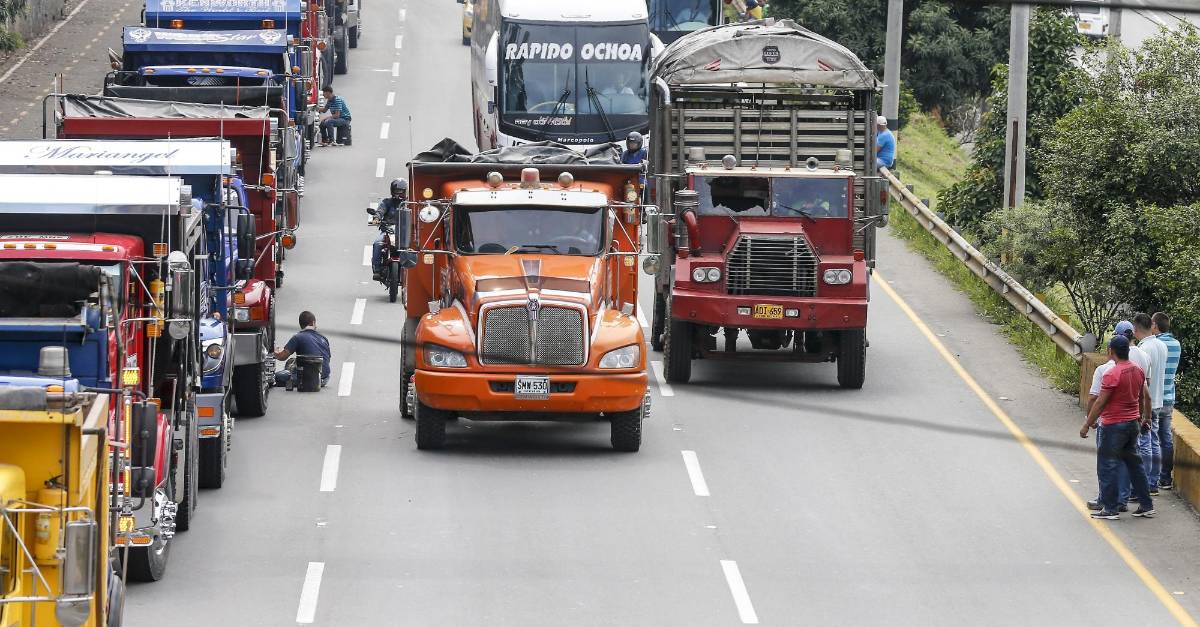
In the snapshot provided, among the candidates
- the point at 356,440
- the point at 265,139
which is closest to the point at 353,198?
the point at 265,139

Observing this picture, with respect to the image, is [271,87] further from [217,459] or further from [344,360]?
[217,459]

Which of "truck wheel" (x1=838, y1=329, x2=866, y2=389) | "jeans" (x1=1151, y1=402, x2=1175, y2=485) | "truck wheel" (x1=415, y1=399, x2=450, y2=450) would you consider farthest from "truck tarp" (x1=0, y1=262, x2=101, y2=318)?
"truck wheel" (x1=838, y1=329, x2=866, y2=389)

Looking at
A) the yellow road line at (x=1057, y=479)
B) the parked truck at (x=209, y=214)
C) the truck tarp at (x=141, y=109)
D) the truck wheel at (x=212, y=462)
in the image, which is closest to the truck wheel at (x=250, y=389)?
the parked truck at (x=209, y=214)

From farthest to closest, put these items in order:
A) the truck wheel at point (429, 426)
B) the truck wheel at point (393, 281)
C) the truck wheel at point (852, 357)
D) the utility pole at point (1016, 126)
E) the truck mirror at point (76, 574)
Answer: the utility pole at point (1016, 126) < the truck wheel at point (393, 281) < the truck wheel at point (852, 357) < the truck wheel at point (429, 426) < the truck mirror at point (76, 574)

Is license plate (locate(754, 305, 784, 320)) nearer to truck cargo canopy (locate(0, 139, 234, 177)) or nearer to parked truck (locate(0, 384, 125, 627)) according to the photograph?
truck cargo canopy (locate(0, 139, 234, 177))

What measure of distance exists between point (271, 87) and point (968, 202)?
11111mm

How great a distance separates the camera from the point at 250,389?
1977 cm

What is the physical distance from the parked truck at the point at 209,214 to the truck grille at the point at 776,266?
17.3ft

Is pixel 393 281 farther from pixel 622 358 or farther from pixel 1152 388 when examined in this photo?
pixel 1152 388

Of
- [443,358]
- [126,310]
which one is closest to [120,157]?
[443,358]

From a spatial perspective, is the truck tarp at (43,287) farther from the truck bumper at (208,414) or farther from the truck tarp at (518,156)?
the truck tarp at (518,156)

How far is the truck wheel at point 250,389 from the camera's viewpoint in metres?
19.6

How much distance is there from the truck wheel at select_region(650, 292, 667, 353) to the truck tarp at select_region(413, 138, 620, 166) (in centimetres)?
193

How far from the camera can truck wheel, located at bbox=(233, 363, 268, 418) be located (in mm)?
19594
